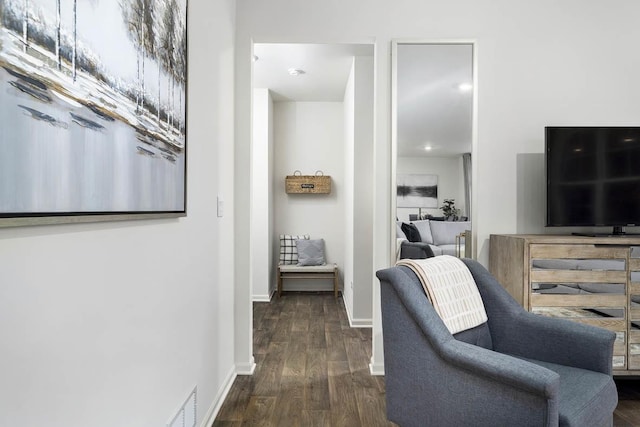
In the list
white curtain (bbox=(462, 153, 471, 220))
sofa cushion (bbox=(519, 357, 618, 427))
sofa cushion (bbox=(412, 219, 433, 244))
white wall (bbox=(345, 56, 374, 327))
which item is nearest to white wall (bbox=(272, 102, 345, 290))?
white wall (bbox=(345, 56, 374, 327))

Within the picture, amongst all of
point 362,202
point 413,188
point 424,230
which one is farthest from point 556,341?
point 362,202

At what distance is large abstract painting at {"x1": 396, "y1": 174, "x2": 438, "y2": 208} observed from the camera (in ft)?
8.35

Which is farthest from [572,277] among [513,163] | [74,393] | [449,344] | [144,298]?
[74,393]

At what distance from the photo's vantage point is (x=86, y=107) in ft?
2.81

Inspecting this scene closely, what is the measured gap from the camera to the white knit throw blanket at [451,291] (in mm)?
1674

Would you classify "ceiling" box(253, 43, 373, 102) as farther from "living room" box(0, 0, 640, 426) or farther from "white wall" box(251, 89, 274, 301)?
"living room" box(0, 0, 640, 426)

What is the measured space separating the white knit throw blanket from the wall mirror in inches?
29.2

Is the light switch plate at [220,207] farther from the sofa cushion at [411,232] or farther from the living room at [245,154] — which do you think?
the sofa cushion at [411,232]

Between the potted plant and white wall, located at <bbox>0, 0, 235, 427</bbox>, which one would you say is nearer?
white wall, located at <bbox>0, 0, 235, 427</bbox>

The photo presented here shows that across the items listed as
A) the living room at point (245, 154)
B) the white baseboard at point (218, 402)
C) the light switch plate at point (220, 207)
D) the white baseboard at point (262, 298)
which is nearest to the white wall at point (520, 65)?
the living room at point (245, 154)

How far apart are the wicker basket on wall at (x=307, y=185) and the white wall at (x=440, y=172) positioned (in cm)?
245

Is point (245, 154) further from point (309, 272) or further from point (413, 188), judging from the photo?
point (309, 272)

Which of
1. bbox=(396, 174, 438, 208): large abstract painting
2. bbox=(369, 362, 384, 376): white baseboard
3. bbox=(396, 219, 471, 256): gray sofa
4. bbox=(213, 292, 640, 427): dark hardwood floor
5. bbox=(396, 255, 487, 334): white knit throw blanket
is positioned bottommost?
bbox=(213, 292, 640, 427): dark hardwood floor

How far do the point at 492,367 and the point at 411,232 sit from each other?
1.43 metres
